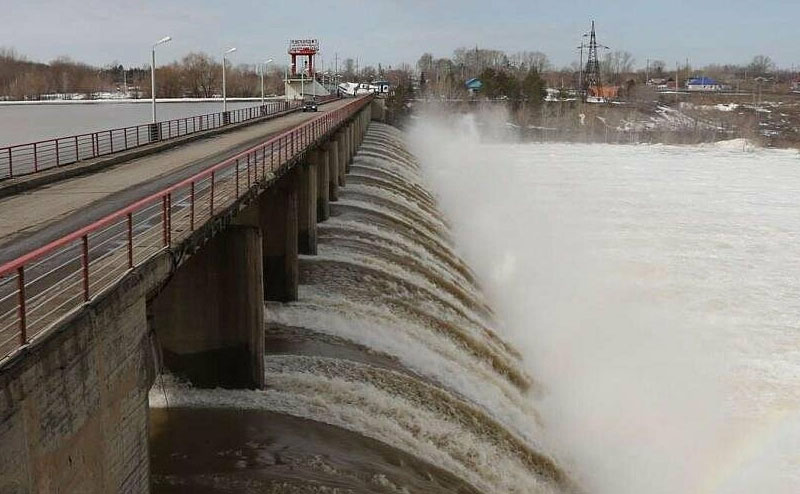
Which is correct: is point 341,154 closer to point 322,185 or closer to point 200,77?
point 322,185

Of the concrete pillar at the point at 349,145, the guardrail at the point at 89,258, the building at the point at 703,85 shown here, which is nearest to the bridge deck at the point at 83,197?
the guardrail at the point at 89,258

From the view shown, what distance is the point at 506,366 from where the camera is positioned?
17094 millimetres

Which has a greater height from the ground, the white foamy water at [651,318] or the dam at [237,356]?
the dam at [237,356]

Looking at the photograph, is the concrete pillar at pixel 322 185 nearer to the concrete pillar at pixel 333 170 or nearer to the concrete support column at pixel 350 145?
the concrete pillar at pixel 333 170

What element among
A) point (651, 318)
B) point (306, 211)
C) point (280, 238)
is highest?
point (306, 211)

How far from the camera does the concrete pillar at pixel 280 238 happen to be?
18453 millimetres

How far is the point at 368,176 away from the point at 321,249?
13.5m

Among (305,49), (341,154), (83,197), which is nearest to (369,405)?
(83,197)

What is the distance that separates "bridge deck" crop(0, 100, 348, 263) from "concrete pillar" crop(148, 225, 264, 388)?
1.90 m

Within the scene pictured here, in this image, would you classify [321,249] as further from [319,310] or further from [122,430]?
[122,430]

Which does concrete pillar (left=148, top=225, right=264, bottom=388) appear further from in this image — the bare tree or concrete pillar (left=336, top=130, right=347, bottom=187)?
the bare tree

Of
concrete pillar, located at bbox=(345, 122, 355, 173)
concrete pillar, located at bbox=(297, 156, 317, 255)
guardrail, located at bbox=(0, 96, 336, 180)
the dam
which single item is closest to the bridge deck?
the dam

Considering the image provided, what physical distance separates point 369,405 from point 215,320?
3.03 meters

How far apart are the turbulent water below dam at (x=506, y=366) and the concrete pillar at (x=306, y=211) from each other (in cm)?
49
